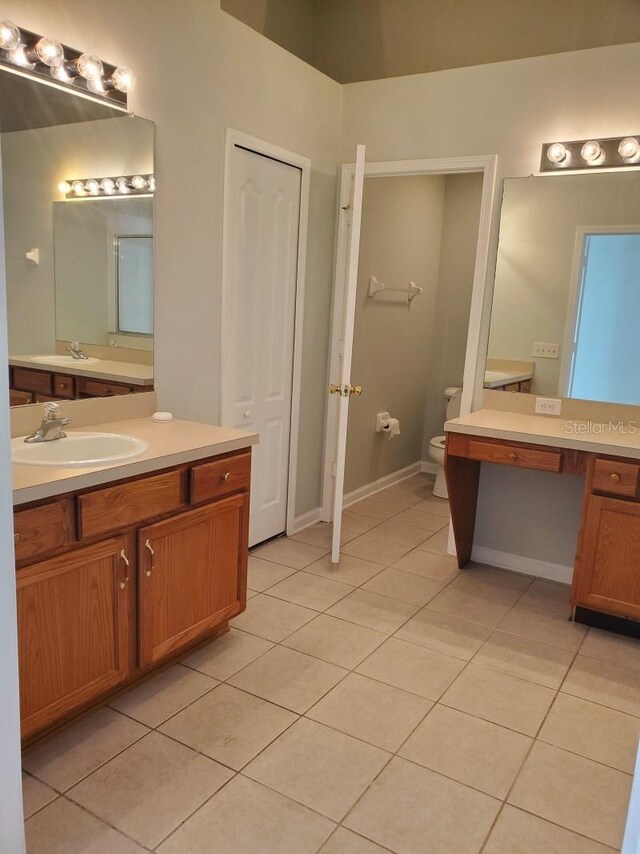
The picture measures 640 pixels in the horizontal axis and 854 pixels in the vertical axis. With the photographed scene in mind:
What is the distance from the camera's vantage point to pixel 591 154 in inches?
116

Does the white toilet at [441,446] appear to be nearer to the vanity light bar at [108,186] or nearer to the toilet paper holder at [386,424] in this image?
the toilet paper holder at [386,424]

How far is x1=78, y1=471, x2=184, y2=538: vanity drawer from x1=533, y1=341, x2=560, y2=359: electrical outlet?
1.96m

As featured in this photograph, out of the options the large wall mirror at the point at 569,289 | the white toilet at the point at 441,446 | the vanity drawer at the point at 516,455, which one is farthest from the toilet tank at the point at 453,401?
the vanity drawer at the point at 516,455

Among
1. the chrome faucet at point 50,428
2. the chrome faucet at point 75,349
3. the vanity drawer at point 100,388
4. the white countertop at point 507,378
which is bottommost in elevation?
the chrome faucet at point 50,428

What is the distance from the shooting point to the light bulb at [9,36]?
193 cm

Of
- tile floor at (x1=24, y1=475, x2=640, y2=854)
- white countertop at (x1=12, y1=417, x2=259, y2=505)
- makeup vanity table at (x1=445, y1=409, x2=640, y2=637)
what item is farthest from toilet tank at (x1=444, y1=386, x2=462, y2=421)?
white countertop at (x1=12, y1=417, x2=259, y2=505)

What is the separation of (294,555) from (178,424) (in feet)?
4.06

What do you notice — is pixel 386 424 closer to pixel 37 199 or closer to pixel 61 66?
pixel 37 199

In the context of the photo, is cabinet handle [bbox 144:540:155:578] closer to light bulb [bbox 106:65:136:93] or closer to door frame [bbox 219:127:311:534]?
door frame [bbox 219:127:311:534]

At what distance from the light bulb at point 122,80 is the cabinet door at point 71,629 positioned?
159cm

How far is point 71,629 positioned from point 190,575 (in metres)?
0.49

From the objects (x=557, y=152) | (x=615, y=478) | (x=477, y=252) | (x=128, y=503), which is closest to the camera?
(x=128, y=503)

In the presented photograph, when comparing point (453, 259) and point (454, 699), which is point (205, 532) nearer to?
point (454, 699)

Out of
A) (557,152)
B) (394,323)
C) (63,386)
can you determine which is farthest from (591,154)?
(63,386)
